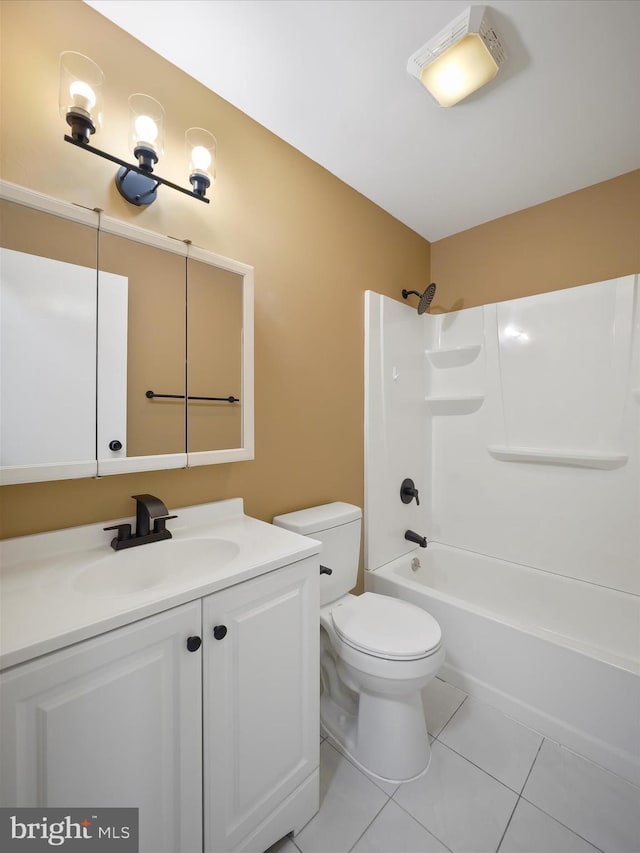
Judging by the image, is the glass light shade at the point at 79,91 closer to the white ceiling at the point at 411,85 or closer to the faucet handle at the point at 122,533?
the white ceiling at the point at 411,85

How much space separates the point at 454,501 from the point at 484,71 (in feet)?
7.23

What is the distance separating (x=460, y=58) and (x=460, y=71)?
0.04 m

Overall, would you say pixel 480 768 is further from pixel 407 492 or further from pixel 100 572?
pixel 100 572

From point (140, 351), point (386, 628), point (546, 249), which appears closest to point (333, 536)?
point (386, 628)

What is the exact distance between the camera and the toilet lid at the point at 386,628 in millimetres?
1345

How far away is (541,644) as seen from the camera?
1597 mm

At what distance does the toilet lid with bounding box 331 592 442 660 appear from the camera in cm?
134

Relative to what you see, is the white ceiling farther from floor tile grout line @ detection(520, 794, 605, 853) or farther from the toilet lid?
floor tile grout line @ detection(520, 794, 605, 853)

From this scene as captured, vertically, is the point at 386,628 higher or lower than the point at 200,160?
lower

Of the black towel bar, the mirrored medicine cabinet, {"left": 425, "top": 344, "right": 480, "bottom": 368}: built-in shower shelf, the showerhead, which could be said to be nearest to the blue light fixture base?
the mirrored medicine cabinet

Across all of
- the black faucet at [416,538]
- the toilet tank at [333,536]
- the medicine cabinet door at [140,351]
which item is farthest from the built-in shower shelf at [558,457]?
the medicine cabinet door at [140,351]

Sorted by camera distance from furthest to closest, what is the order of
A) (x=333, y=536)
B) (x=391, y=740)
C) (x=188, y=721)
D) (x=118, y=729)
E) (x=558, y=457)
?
(x=558, y=457) → (x=333, y=536) → (x=391, y=740) → (x=188, y=721) → (x=118, y=729)

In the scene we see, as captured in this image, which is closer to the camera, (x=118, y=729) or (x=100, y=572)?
(x=118, y=729)

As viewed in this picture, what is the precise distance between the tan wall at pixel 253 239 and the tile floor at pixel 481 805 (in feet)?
3.51
